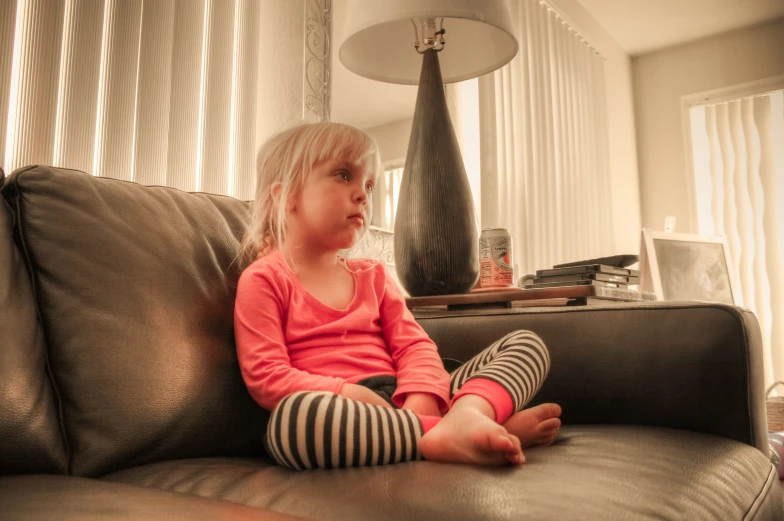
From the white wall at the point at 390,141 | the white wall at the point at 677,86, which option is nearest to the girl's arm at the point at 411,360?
the white wall at the point at 390,141

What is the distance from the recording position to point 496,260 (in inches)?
62.4

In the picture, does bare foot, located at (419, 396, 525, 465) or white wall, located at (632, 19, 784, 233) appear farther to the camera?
white wall, located at (632, 19, 784, 233)

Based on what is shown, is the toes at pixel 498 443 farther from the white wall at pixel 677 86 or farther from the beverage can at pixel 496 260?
the white wall at pixel 677 86

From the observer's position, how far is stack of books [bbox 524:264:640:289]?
5.34ft

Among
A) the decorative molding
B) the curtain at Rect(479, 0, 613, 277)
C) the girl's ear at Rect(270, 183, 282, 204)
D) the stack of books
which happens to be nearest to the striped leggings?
the girl's ear at Rect(270, 183, 282, 204)

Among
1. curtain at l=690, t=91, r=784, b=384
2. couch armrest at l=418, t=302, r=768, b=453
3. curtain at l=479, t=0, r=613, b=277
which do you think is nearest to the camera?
couch armrest at l=418, t=302, r=768, b=453

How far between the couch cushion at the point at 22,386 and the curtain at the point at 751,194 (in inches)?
150

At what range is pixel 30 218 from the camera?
2.57ft

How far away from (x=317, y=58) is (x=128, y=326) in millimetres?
1270

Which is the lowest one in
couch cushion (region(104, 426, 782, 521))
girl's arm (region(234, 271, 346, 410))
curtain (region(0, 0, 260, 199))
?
couch cushion (region(104, 426, 782, 521))

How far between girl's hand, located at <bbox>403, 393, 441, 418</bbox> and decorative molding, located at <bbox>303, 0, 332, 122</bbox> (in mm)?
1082

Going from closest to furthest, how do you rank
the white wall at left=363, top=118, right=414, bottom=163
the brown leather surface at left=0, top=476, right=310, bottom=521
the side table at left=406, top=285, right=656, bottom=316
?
the brown leather surface at left=0, top=476, right=310, bottom=521
the side table at left=406, top=285, right=656, bottom=316
the white wall at left=363, top=118, right=414, bottom=163

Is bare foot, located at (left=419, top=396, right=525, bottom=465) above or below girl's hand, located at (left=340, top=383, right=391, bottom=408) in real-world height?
below

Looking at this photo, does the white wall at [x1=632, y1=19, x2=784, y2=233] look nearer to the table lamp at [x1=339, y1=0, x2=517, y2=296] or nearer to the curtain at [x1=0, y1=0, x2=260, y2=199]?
the table lamp at [x1=339, y1=0, x2=517, y2=296]
